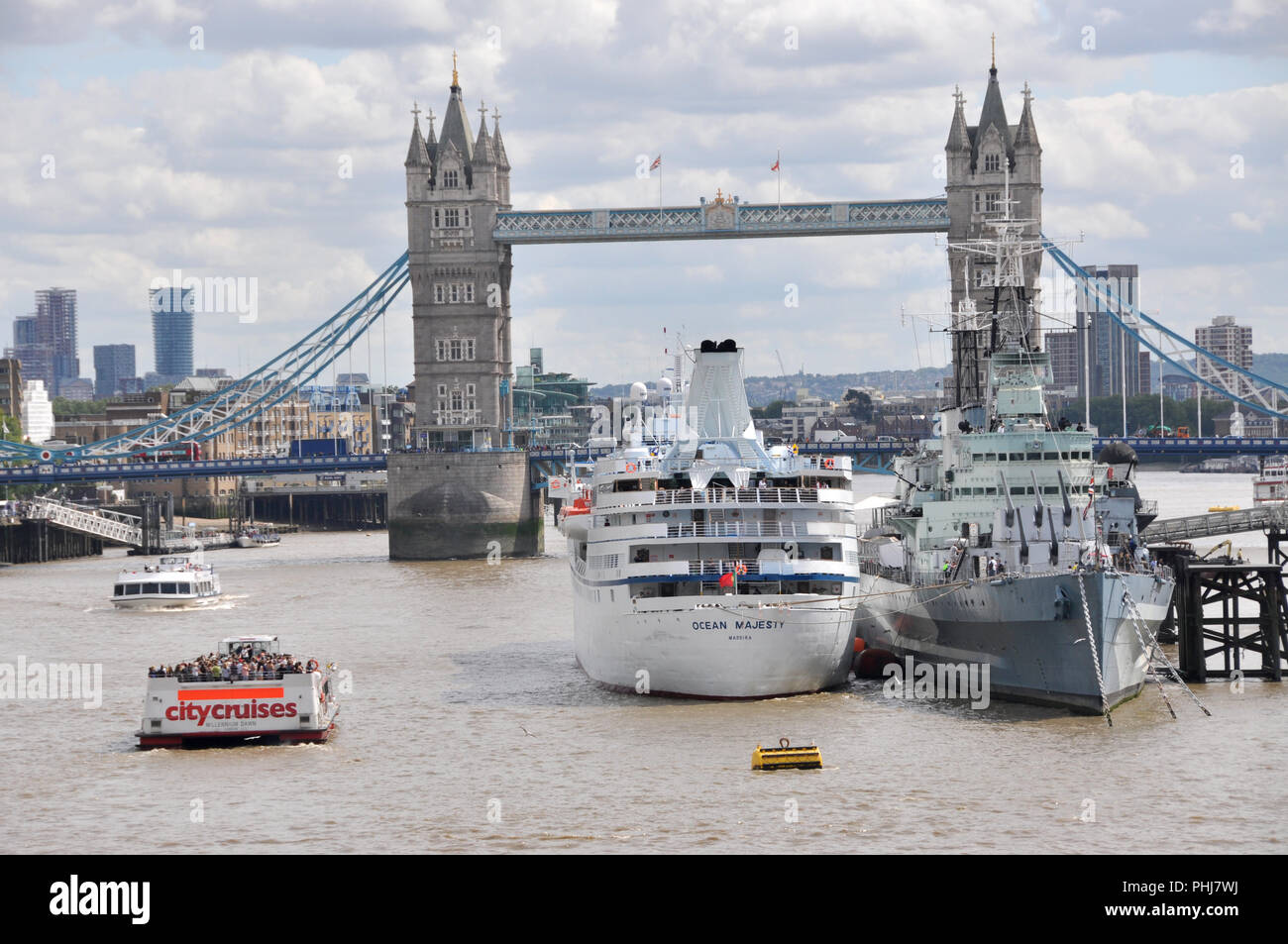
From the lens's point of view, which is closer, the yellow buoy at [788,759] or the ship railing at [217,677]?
the yellow buoy at [788,759]

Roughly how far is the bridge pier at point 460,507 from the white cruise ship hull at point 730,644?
5368 centimetres

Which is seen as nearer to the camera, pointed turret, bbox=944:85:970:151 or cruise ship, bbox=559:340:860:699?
cruise ship, bbox=559:340:860:699

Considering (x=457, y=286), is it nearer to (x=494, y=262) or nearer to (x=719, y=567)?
(x=494, y=262)

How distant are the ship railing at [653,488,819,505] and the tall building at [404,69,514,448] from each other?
59457mm

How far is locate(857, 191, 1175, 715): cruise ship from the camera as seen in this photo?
36.4 m

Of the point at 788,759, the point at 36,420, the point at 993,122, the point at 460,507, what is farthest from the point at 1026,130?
the point at 36,420

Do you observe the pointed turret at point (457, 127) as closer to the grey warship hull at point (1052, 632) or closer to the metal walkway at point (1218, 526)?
the metal walkway at point (1218, 526)

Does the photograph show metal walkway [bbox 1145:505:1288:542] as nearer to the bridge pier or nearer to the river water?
the river water

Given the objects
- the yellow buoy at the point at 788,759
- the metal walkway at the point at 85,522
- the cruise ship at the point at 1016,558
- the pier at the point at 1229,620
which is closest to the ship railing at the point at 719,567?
the cruise ship at the point at 1016,558

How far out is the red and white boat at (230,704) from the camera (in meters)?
33.5

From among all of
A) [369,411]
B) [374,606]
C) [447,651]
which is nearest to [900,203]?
[374,606]

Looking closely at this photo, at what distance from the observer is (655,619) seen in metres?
38.9

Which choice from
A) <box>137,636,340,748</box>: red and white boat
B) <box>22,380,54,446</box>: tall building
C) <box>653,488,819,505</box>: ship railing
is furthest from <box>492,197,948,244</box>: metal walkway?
<box>22,380,54,446</box>: tall building

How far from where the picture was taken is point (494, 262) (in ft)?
324
